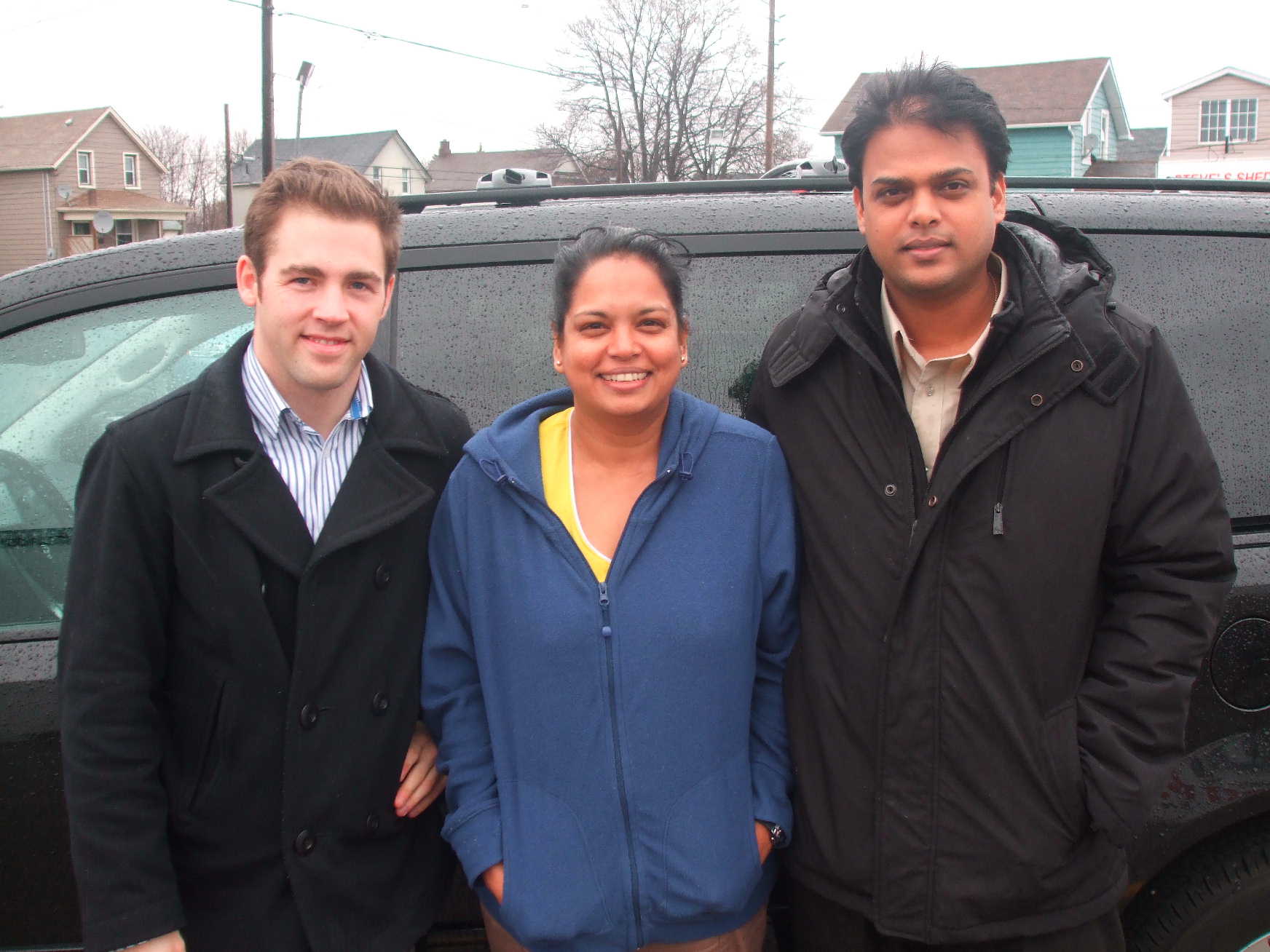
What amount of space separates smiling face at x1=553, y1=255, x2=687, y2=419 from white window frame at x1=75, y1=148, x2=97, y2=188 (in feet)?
170

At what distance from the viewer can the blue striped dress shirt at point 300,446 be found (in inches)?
66.7

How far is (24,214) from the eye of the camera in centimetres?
4456

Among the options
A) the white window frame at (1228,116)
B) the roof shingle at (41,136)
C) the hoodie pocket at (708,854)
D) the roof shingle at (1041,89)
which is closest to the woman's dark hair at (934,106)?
the hoodie pocket at (708,854)

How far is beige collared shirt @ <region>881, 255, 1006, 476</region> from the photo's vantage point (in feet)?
5.60

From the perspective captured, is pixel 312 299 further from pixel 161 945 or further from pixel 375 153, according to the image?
pixel 375 153

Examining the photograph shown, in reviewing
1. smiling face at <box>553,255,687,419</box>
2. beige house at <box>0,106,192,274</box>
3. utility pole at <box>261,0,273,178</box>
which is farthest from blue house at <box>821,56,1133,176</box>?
smiling face at <box>553,255,687,419</box>

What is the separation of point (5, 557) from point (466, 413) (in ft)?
3.23

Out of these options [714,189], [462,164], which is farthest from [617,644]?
[462,164]

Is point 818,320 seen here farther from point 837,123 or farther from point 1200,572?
point 837,123

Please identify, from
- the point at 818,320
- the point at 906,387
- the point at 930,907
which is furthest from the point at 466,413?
the point at 930,907

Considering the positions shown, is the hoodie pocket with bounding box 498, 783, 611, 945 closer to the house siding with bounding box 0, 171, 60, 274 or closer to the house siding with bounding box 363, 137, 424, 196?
the house siding with bounding box 0, 171, 60, 274

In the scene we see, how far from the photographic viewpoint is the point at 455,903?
2092mm

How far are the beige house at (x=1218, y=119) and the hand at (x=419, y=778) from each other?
128ft

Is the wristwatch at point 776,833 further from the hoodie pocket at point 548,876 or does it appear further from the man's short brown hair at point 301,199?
the man's short brown hair at point 301,199
